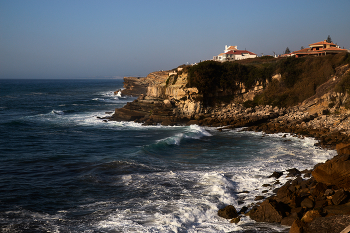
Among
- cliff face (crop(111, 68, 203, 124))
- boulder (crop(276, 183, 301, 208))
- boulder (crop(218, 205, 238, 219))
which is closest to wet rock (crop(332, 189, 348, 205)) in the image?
boulder (crop(276, 183, 301, 208))

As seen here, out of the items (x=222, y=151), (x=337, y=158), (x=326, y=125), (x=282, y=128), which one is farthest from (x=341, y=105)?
(x=337, y=158)

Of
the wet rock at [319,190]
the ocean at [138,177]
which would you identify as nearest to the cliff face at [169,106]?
the ocean at [138,177]

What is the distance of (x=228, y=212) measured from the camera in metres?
12.5

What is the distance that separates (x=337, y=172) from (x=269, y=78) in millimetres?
31721

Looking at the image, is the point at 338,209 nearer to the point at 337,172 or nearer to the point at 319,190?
the point at 319,190

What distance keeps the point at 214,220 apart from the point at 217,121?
25547 millimetres

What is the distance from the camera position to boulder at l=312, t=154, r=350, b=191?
12964mm

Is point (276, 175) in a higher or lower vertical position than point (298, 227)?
lower

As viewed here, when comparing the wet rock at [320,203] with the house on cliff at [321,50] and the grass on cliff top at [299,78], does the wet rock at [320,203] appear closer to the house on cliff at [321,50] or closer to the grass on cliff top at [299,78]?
the grass on cliff top at [299,78]

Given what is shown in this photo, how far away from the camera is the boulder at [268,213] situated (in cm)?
1178

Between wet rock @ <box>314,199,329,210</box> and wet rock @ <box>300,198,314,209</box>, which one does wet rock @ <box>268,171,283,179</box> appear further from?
wet rock @ <box>314,199,329,210</box>

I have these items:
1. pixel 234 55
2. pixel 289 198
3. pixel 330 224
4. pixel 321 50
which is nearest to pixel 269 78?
pixel 321 50

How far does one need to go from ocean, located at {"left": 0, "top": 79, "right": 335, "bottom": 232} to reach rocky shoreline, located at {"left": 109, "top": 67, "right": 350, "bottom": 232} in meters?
1.10

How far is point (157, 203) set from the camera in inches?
554
